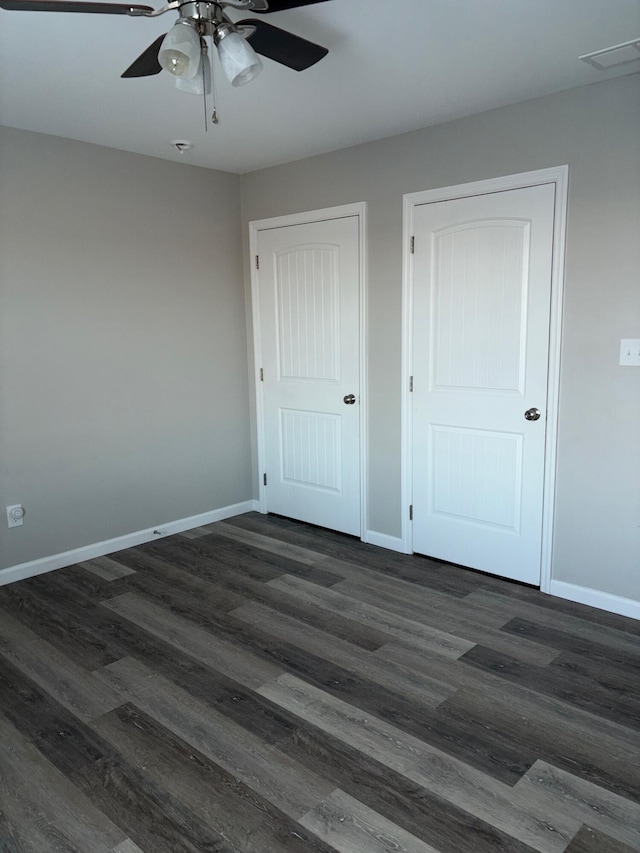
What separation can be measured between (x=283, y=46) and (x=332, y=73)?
0.76 m

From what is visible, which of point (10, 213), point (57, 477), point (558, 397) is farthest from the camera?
point (57, 477)

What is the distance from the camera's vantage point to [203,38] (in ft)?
6.24

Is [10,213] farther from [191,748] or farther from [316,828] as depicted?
[316,828]

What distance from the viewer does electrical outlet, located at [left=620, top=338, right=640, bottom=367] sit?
2.86m

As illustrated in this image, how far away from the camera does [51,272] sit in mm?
3557

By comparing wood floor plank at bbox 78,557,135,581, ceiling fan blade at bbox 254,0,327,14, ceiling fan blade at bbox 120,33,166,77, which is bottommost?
wood floor plank at bbox 78,557,135,581

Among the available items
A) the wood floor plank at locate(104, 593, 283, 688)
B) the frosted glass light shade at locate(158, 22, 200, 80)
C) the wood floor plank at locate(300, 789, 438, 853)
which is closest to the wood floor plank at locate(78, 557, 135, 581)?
the wood floor plank at locate(104, 593, 283, 688)

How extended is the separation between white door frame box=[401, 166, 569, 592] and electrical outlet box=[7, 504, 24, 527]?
2.24 m

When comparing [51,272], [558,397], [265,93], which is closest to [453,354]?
[558,397]

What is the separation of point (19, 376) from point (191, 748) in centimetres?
226

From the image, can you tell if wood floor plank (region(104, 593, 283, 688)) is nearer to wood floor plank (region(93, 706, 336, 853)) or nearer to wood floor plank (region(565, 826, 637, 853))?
wood floor plank (region(93, 706, 336, 853))

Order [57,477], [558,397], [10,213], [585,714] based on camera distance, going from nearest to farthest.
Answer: [585,714] → [558,397] → [10,213] → [57,477]

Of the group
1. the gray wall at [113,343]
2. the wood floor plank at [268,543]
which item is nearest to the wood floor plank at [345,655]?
the wood floor plank at [268,543]

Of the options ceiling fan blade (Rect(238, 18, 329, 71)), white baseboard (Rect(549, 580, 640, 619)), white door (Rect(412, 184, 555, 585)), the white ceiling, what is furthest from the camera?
white door (Rect(412, 184, 555, 585))
